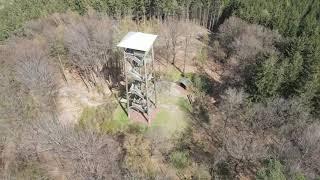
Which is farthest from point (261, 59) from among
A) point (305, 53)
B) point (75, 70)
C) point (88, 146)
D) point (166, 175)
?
point (75, 70)

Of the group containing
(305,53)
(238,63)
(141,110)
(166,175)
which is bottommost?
(166,175)

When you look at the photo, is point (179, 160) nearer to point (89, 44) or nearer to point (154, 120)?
point (154, 120)

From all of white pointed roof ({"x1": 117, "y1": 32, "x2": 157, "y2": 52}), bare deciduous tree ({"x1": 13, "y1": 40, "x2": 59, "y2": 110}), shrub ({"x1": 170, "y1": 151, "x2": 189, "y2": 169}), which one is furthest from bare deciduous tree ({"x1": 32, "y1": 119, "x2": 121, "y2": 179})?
white pointed roof ({"x1": 117, "y1": 32, "x2": 157, "y2": 52})

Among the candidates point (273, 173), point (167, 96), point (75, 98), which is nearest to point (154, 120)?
point (167, 96)

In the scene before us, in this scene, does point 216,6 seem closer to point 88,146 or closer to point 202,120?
point 202,120

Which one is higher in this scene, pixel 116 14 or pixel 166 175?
pixel 116 14

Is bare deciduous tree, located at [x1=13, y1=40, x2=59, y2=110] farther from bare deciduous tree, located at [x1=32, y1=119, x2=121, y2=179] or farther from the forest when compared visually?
bare deciduous tree, located at [x1=32, y1=119, x2=121, y2=179]
